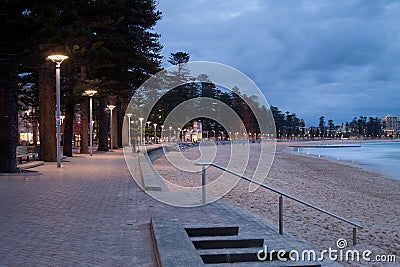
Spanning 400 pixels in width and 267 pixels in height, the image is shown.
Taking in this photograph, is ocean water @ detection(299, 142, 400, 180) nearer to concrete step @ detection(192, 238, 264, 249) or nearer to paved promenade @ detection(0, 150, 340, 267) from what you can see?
paved promenade @ detection(0, 150, 340, 267)

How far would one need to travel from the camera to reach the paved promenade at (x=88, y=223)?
192 inches

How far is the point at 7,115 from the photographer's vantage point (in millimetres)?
14141

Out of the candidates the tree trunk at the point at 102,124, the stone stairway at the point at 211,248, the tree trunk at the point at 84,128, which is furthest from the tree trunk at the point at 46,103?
the stone stairway at the point at 211,248

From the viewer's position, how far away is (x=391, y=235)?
8.88 m

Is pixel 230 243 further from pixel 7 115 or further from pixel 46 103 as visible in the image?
pixel 46 103

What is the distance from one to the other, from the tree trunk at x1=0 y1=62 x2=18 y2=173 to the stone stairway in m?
9.76

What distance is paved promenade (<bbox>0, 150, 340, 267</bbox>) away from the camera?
4883 mm

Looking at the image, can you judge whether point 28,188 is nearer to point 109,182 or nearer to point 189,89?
point 109,182

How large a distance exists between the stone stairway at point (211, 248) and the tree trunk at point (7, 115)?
9.76 meters

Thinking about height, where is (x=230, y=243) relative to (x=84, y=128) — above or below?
below

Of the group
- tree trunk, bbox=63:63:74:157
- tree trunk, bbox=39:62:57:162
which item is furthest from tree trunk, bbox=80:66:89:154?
tree trunk, bbox=39:62:57:162

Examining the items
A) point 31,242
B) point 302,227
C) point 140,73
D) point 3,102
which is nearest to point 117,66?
point 140,73

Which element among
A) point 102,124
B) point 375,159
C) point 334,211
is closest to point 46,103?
point 334,211

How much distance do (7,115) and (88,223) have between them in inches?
349
